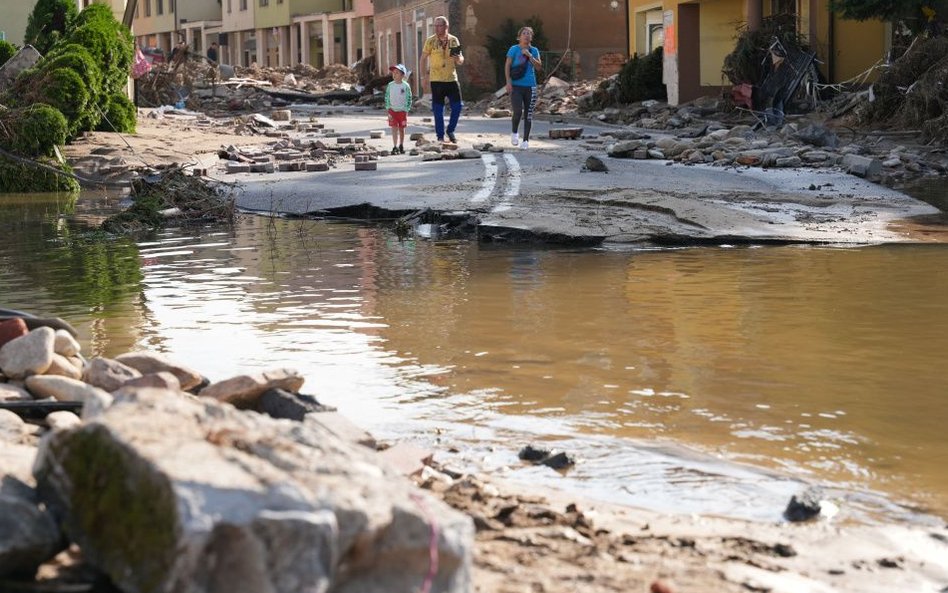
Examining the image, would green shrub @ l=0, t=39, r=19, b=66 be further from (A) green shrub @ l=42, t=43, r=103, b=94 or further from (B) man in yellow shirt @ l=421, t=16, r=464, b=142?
(B) man in yellow shirt @ l=421, t=16, r=464, b=142

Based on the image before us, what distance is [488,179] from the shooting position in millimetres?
14070

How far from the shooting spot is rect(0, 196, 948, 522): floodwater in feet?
16.2

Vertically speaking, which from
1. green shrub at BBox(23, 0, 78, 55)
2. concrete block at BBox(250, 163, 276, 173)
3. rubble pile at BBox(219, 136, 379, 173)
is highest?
green shrub at BBox(23, 0, 78, 55)

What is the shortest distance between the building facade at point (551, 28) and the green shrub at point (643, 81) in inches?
291

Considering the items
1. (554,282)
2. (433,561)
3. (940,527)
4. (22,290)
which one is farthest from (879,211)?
(433,561)

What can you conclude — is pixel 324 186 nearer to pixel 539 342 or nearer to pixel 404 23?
pixel 539 342

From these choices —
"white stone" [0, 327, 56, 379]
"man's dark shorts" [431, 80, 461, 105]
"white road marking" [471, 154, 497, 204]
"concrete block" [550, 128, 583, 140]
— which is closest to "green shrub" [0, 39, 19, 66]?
"man's dark shorts" [431, 80, 461, 105]

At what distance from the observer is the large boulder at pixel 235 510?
2.79 meters

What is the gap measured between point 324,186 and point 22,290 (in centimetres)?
591

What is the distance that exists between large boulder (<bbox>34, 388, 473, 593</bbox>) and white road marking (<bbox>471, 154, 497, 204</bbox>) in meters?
9.07

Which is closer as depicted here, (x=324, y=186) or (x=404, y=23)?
(x=324, y=186)

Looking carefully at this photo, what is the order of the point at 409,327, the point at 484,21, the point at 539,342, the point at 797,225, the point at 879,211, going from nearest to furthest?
1. the point at 539,342
2. the point at 409,327
3. the point at 797,225
4. the point at 879,211
5. the point at 484,21

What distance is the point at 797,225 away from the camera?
10992mm

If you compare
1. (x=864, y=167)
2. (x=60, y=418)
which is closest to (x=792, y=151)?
(x=864, y=167)
